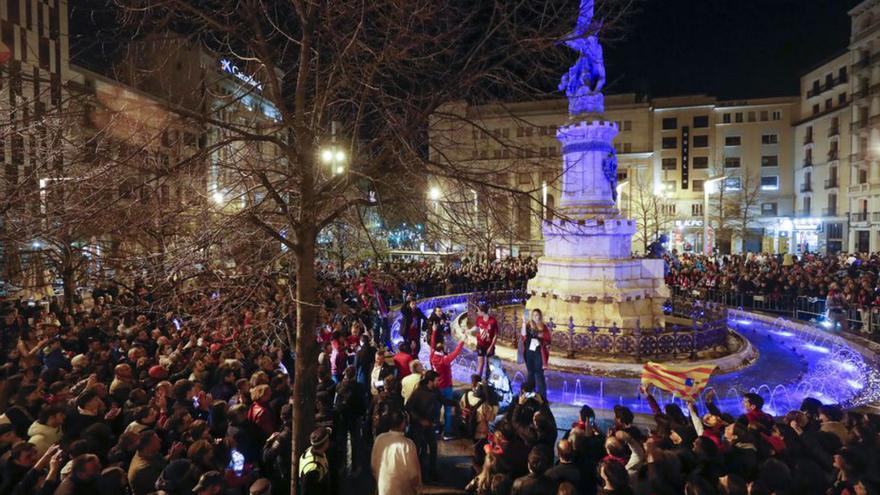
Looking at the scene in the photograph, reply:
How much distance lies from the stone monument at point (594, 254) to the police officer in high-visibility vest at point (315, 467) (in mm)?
10325

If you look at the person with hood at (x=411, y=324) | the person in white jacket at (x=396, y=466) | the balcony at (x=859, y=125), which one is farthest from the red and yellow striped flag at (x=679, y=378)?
the balcony at (x=859, y=125)

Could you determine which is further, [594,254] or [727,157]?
[727,157]

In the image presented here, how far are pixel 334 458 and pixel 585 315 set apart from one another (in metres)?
10.1

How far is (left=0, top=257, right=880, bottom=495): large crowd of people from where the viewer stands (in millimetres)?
4457

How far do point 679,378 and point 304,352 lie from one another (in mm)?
5357

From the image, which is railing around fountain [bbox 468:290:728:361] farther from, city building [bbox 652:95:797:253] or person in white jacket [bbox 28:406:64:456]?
city building [bbox 652:95:797:253]

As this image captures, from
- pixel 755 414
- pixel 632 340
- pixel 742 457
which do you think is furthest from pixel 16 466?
pixel 632 340

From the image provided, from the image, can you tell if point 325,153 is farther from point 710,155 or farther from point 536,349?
point 710,155

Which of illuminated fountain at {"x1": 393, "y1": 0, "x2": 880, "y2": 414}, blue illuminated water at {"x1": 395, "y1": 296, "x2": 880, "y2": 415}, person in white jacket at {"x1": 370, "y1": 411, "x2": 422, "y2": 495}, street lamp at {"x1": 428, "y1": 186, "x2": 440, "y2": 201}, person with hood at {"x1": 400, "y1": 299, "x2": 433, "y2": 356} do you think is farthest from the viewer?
person with hood at {"x1": 400, "y1": 299, "x2": 433, "y2": 356}

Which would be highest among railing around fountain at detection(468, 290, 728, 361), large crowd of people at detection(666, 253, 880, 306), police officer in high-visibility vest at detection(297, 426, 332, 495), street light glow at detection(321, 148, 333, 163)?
street light glow at detection(321, 148, 333, 163)

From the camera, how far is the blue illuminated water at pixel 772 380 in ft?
33.1

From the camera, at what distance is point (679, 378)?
7367mm

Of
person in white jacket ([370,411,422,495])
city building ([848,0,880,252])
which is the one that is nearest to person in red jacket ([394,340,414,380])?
person in white jacket ([370,411,422,495])

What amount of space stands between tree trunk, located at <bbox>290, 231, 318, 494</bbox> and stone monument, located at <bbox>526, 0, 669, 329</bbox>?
382 inches
